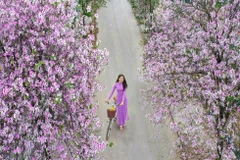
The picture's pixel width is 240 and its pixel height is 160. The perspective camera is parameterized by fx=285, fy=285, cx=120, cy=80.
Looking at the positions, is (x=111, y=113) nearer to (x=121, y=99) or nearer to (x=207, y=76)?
(x=121, y=99)

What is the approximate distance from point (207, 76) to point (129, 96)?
20.1 feet

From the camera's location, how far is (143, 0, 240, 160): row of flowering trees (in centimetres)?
620

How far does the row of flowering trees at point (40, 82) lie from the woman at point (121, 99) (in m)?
3.91

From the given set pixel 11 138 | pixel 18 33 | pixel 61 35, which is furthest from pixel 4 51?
pixel 11 138

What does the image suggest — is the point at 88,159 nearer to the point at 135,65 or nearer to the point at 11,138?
the point at 11,138

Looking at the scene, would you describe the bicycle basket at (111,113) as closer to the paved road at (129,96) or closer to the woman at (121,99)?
the woman at (121,99)

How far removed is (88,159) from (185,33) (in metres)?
4.67

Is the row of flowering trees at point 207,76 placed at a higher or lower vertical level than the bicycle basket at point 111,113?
higher

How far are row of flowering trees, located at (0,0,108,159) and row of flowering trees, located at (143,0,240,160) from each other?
9.20ft

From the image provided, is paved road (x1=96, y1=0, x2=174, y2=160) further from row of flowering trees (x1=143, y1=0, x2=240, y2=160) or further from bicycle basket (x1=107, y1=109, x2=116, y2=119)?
row of flowering trees (x1=143, y1=0, x2=240, y2=160)

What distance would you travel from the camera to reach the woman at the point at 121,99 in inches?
361

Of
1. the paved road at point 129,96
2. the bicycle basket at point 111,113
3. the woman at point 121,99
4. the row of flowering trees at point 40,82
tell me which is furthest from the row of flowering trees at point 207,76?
the row of flowering trees at point 40,82

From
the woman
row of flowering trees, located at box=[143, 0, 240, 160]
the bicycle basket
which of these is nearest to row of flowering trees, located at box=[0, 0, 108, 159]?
row of flowering trees, located at box=[143, 0, 240, 160]

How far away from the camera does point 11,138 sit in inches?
172
